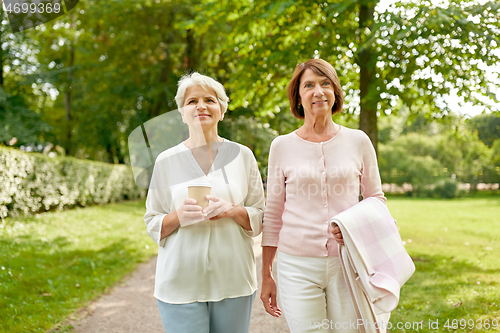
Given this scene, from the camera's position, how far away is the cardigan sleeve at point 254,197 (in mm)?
2184

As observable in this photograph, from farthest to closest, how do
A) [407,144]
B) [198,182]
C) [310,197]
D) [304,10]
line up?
1. [407,144]
2. [304,10]
3. [310,197]
4. [198,182]

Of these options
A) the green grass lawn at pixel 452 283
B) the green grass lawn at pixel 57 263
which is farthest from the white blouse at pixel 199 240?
the green grass lawn at pixel 57 263

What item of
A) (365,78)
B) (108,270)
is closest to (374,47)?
(365,78)

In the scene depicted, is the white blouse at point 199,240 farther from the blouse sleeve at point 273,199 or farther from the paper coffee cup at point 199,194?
the blouse sleeve at point 273,199

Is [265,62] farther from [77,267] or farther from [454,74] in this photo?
[77,267]

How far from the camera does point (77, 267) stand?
6348 millimetres

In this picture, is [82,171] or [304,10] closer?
[304,10]

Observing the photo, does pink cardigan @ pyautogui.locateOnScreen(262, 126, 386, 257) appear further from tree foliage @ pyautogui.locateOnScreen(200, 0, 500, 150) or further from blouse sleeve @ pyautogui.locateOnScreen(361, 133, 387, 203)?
tree foliage @ pyautogui.locateOnScreen(200, 0, 500, 150)

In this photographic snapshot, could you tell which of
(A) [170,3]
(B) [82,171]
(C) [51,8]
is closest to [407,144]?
(A) [170,3]

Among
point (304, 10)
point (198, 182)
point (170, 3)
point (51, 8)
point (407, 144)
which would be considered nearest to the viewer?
point (198, 182)

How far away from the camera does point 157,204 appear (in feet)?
7.13

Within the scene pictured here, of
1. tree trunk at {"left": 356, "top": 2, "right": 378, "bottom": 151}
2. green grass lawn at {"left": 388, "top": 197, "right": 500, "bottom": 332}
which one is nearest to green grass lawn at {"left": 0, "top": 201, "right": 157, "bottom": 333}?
green grass lawn at {"left": 388, "top": 197, "right": 500, "bottom": 332}

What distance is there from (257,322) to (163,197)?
9.69 feet
